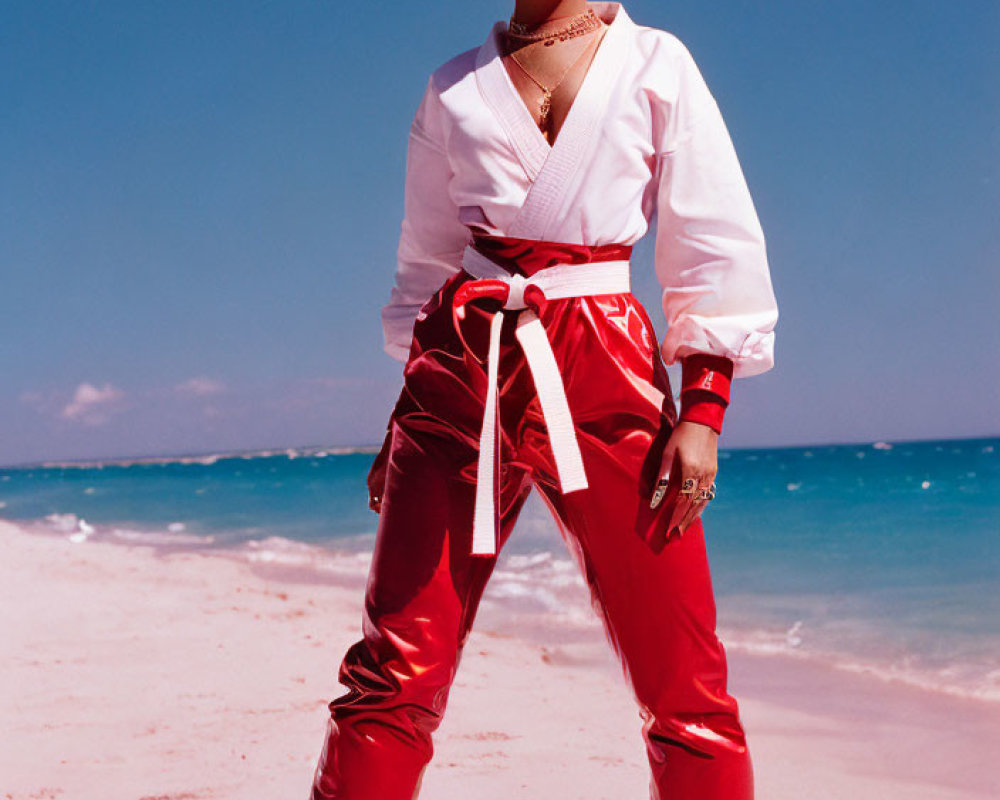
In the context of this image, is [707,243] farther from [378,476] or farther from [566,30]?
[378,476]

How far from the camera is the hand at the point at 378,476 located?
1534 mm

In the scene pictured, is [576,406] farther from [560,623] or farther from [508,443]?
[560,623]

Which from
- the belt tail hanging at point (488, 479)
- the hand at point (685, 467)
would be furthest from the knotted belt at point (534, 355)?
the hand at point (685, 467)

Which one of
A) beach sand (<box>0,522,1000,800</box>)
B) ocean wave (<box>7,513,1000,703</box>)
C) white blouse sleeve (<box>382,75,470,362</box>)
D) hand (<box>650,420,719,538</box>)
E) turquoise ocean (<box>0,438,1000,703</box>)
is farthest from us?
turquoise ocean (<box>0,438,1000,703</box>)

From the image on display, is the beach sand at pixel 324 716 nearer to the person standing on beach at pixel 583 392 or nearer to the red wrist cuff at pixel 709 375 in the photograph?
the person standing on beach at pixel 583 392

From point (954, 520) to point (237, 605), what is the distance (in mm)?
13959

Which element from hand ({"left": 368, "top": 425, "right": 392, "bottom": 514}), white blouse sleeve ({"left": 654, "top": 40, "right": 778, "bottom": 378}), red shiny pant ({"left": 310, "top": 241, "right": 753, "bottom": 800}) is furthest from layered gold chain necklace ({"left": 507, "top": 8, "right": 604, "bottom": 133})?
hand ({"left": 368, "top": 425, "right": 392, "bottom": 514})

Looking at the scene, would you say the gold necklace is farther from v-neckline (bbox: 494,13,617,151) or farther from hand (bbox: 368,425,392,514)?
hand (bbox: 368,425,392,514)

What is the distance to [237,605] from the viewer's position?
18.6 feet

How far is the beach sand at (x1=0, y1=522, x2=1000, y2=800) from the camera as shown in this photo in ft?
8.86

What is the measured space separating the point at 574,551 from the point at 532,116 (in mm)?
591

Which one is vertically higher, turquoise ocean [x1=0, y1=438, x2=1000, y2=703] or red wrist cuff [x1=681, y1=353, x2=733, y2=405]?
red wrist cuff [x1=681, y1=353, x2=733, y2=405]

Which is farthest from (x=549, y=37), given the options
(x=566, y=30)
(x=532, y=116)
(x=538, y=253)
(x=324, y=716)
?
(x=324, y=716)

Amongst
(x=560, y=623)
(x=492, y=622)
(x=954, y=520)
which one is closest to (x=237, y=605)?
(x=492, y=622)
